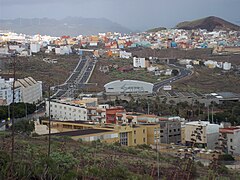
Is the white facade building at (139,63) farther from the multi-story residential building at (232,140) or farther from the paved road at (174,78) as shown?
the multi-story residential building at (232,140)

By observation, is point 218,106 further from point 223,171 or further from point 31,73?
point 223,171

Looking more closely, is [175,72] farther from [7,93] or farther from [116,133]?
[116,133]

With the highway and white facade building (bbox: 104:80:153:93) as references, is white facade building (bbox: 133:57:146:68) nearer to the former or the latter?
the highway

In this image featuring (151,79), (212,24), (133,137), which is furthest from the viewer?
(212,24)

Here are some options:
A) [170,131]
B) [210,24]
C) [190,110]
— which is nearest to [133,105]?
[190,110]

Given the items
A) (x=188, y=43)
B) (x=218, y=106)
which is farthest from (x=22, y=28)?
(x=218, y=106)
